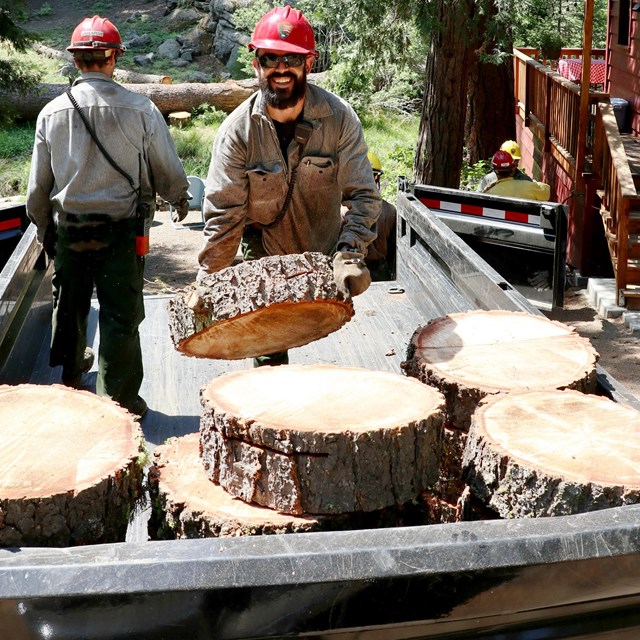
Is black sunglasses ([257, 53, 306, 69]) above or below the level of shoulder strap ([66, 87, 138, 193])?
above

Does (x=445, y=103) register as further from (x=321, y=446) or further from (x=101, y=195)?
(x=321, y=446)

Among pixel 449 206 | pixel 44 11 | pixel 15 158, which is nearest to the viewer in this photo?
pixel 449 206

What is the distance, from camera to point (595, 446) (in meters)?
2.59

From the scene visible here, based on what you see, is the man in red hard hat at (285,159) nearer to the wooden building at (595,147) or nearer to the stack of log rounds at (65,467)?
the stack of log rounds at (65,467)

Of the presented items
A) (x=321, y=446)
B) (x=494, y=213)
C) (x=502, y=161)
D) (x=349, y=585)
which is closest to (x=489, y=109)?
(x=502, y=161)

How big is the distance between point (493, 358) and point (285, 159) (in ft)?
5.22

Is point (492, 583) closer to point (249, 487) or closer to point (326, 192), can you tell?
point (249, 487)

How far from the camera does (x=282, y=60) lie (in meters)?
4.13

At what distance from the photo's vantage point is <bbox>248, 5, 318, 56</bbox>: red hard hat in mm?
4074

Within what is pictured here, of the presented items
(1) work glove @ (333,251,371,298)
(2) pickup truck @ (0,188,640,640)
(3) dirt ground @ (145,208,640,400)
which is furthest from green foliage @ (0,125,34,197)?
(2) pickup truck @ (0,188,640,640)

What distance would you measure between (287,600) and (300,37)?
9.37 feet

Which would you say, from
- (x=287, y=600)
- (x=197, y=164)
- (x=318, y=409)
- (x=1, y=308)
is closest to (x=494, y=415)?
(x=318, y=409)

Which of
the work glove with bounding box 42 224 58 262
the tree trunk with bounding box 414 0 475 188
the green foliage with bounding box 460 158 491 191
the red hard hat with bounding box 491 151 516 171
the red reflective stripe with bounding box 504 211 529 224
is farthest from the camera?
the green foliage with bounding box 460 158 491 191

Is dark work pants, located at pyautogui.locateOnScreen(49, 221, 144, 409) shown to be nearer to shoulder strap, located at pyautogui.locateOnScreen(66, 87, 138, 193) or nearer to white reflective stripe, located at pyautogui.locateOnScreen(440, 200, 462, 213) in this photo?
shoulder strap, located at pyautogui.locateOnScreen(66, 87, 138, 193)
